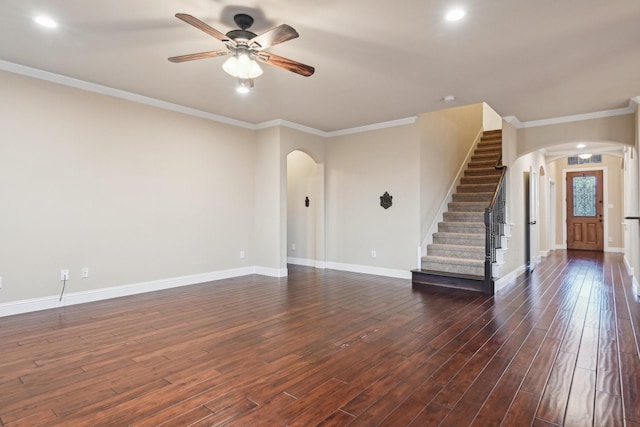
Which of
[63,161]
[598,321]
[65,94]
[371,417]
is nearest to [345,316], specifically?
[371,417]

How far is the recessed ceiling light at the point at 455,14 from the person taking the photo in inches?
109

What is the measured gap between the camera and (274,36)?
2744mm

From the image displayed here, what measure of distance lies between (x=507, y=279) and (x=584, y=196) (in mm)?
6990

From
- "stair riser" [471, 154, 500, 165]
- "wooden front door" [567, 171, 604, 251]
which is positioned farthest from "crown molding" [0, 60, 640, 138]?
"wooden front door" [567, 171, 604, 251]

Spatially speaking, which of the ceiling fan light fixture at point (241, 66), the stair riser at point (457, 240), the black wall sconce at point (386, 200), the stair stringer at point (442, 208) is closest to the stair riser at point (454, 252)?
the stair stringer at point (442, 208)

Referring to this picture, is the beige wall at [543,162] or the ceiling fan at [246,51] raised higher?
the ceiling fan at [246,51]

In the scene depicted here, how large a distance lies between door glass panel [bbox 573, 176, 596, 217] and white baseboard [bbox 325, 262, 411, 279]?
25.7 feet

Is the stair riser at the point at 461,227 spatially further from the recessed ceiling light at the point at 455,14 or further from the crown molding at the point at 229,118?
the recessed ceiling light at the point at 455,14

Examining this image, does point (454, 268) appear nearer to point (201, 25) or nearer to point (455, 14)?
point (455, 14)

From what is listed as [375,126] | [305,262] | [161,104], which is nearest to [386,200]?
[375,126]

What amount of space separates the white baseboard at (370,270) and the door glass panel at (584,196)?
7822 millimetres

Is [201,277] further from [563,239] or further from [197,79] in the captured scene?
[563,239]

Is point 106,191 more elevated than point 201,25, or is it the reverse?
point 201,25

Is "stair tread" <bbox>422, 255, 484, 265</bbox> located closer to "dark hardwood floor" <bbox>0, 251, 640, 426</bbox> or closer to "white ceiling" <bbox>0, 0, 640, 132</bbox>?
"dark hardwood floor" <bbox>0, 251, 640, 426</bbox>
